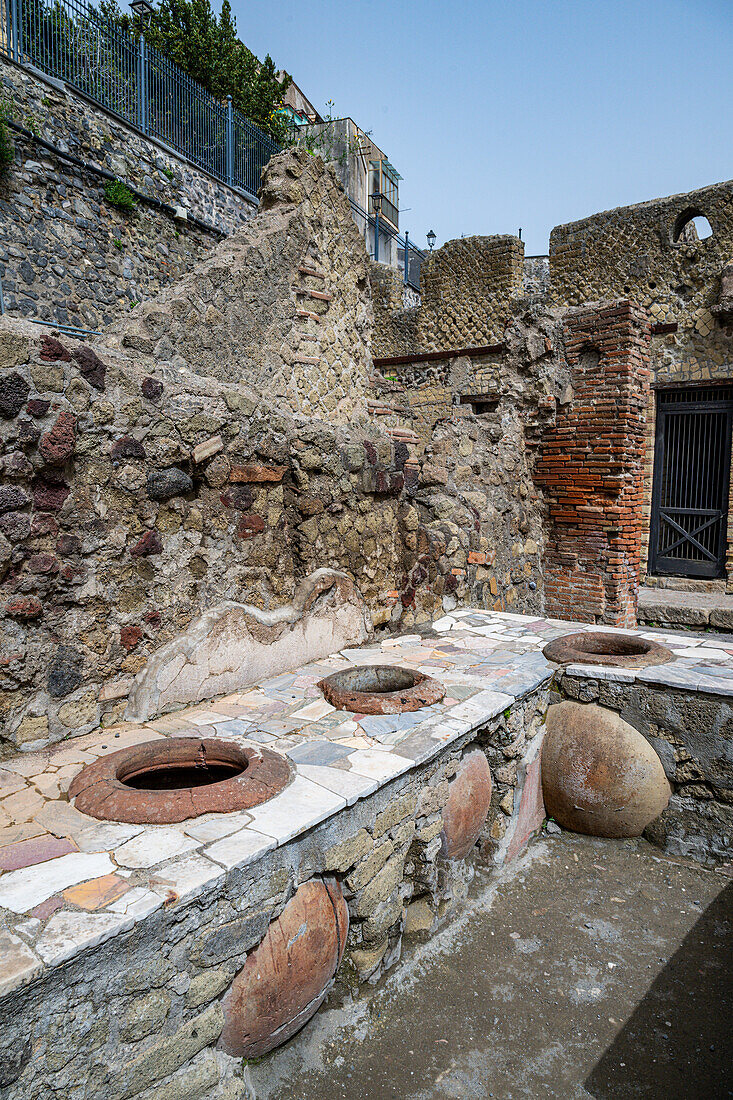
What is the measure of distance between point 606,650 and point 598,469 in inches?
107

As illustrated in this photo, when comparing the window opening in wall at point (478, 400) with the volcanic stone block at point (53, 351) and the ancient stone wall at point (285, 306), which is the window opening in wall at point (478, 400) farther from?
the volcanic stone block at point (53, 351)

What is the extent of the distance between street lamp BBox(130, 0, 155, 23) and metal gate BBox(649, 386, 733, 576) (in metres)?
18.4

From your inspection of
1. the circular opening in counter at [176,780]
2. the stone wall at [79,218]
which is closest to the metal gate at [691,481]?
the stone wall at [79,218]

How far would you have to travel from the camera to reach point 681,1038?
271 cm

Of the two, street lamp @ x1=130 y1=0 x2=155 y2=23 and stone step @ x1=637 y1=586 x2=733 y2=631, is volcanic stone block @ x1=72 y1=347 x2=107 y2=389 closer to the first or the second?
stone step @ x1=637 y1=586 x2=733 y2=631

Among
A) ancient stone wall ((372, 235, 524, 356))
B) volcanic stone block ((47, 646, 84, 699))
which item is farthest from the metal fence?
volcanic stone block ((47, 646, 84, 699))

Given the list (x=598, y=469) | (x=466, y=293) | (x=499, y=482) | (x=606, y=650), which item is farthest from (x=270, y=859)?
(x=466, y=293)

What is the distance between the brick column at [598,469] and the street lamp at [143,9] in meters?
18.9

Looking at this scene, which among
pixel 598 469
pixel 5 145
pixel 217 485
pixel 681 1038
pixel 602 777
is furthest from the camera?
pixel 5 145

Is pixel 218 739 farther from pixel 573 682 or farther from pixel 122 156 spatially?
pixel 122 156

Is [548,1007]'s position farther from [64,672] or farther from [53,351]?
[53,351]

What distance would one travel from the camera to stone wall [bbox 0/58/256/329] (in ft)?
31.4

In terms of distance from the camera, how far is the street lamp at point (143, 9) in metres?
18.7

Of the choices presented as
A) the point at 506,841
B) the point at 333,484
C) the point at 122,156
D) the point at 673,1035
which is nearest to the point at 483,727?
the point at 506,841
